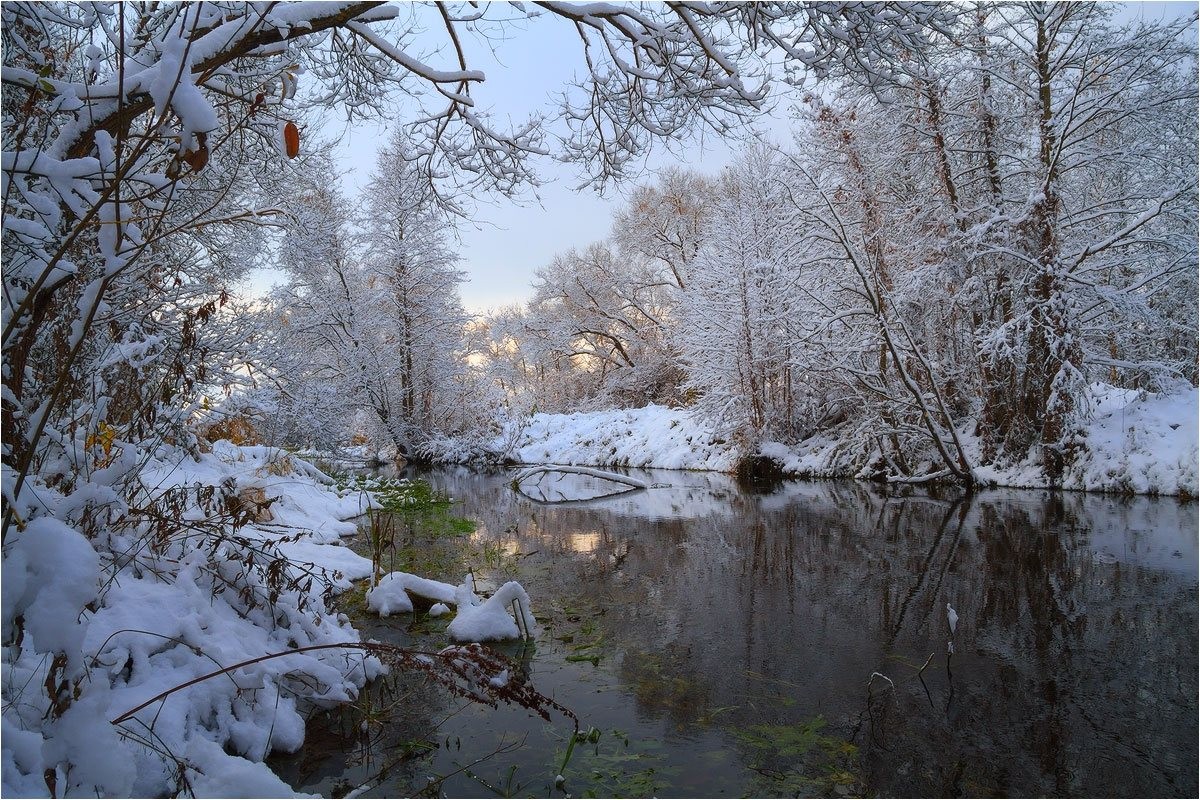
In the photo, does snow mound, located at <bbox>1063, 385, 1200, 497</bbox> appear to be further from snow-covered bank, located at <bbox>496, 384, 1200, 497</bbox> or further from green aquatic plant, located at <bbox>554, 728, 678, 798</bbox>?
green aquatic plant, located at <bbox>554, 728, 678, 798</bbox>

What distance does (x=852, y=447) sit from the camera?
14.4 metres

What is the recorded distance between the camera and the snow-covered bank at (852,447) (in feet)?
31.6

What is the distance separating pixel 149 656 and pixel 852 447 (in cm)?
1368

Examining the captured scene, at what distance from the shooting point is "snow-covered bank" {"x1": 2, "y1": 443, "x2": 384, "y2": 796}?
197 centimetres

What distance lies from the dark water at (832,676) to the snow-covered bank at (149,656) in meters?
0.32

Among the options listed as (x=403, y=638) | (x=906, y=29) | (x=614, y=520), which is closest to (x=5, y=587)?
(x=403, y=638)

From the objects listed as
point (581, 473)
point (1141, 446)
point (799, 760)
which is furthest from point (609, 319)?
point (799, 760)

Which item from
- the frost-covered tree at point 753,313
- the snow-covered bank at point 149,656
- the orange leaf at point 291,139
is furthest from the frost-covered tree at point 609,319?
the orange leaf at point 291,139

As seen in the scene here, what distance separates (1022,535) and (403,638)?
6751 millimetres

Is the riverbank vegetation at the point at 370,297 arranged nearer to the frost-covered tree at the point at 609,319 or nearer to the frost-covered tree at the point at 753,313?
the frost-covered tree at the point at 753,313

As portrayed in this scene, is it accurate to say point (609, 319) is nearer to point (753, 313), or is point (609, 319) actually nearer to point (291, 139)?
point (753, 313)

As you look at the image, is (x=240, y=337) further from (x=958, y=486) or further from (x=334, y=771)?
(x=958, y=486)

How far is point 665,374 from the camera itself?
97.7 feet

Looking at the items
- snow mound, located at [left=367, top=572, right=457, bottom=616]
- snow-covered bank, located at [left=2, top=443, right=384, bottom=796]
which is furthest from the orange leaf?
snow mound, located at [left=367, top=572, right=457, bottom=616]
